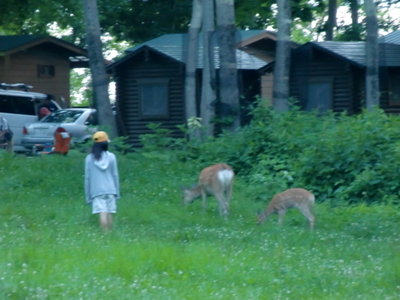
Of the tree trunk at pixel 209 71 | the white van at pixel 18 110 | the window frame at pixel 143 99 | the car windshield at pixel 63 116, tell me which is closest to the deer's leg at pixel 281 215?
the tree trunk at pixel 209 71

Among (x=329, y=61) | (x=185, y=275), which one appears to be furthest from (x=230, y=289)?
(x=329, y=61)

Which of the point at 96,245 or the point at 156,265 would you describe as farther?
the point at 96,245

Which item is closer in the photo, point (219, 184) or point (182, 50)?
point (219, 184)

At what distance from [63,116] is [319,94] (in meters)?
9.74

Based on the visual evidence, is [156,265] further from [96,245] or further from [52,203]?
[52,203]

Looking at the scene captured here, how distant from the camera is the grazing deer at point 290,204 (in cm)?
1238

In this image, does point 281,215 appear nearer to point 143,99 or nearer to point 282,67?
point 282,67

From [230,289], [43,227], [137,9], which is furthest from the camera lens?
[137,9]

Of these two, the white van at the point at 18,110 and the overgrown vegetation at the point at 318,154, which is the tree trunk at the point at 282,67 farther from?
the white van at the point at 18,110

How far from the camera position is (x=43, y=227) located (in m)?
11.5

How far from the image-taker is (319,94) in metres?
28.3

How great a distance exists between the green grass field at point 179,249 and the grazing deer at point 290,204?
251 mm

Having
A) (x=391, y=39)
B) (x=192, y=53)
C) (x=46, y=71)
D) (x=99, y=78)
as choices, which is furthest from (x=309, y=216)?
(x=46, y=71)

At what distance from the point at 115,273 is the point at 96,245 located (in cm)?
143
